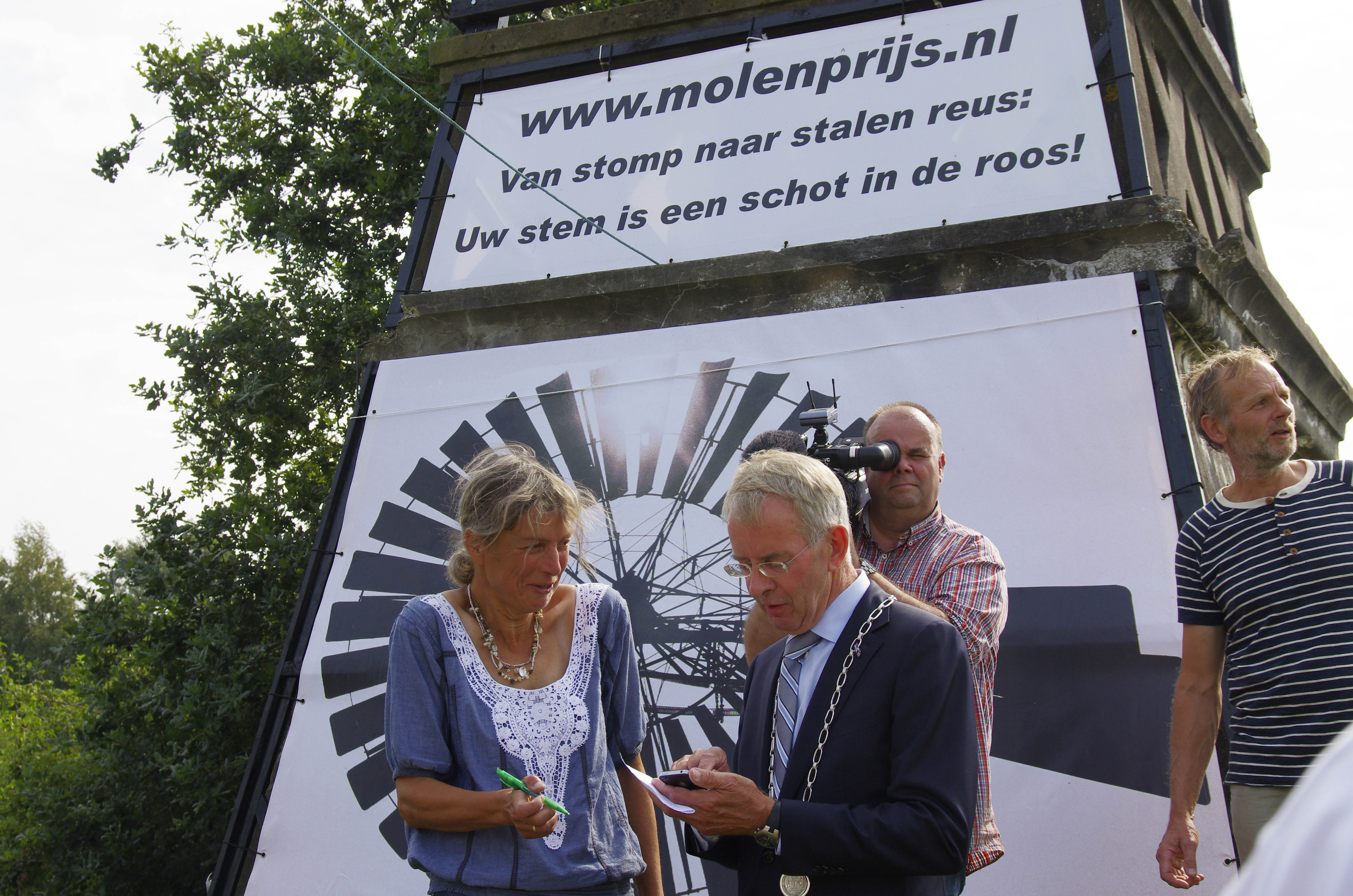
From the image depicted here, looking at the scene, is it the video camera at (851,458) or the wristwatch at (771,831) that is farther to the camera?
the video camera at (851,458)

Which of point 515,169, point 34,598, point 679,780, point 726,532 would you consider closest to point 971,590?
point 679,780

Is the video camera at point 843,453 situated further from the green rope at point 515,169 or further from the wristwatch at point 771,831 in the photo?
the green rope at point 515,169

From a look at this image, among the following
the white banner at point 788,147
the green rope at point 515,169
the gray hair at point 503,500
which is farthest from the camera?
the green rope at point 515,169

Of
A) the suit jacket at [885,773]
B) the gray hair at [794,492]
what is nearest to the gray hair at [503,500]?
the gray hair at [794,492]

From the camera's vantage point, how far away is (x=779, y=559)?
167 cm

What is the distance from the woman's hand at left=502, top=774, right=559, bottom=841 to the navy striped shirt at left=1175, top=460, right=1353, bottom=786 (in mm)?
1577

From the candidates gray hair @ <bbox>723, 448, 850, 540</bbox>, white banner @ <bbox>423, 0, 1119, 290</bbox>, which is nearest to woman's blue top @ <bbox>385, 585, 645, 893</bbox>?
gray hair @ <bbox>723, 448, 850, 540</bbox>

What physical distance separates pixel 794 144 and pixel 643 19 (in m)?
1.17

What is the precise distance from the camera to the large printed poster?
3070 mm

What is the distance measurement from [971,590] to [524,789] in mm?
1089

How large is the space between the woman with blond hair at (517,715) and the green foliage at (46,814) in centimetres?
517

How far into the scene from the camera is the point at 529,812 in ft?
5.70

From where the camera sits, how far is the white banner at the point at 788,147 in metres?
3.95

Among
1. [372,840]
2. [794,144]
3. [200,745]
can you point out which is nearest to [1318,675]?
[794,144]
